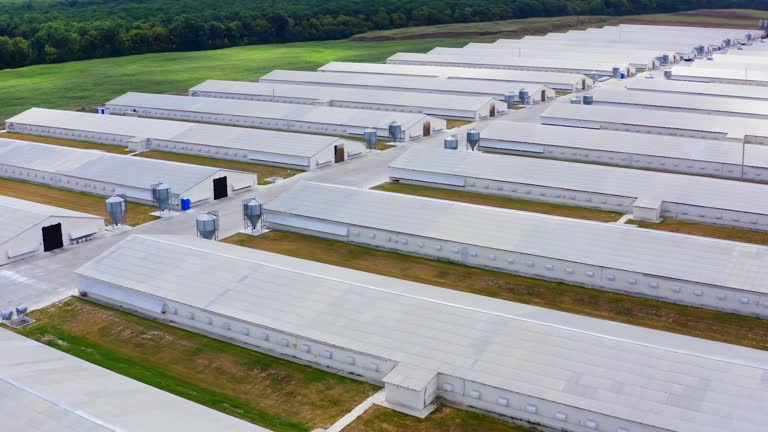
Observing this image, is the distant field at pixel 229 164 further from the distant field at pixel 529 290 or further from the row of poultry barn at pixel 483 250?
the distant field at pixel 529 290

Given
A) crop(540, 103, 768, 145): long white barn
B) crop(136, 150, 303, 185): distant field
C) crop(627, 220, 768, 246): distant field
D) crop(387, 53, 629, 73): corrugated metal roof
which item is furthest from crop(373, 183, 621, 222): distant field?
crop(387, 53, 629, 73): corrugated metal roof

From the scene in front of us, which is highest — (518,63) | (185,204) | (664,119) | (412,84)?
(518,63)

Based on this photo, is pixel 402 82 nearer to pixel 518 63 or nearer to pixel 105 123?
pixel 518 63

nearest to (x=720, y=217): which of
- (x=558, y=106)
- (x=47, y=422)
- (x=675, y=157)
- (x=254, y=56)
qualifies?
(x=675, y=157)

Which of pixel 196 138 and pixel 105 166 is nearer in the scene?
pixel 105 166

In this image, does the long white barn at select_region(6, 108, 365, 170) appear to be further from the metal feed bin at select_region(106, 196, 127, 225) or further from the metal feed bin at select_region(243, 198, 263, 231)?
the metal feed bin at select_region(106, 196, 127, 225)

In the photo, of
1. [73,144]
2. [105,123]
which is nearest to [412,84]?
[105,123]
